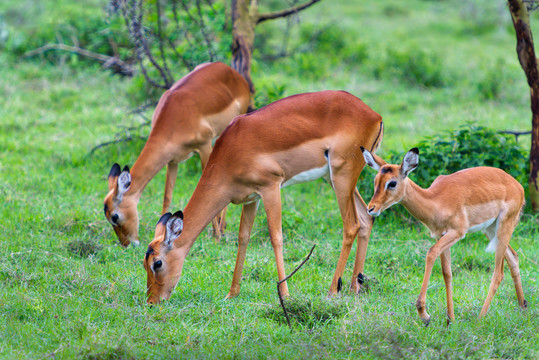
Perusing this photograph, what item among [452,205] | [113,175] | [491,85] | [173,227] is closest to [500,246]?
[452,205]

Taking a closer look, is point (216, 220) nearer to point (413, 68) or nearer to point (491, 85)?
point (491, 85)

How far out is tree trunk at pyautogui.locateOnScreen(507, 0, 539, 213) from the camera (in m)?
6.04

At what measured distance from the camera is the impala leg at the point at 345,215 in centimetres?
482

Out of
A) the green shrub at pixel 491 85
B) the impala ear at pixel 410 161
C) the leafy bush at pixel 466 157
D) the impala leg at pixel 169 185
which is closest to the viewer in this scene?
the impala ear at pixel 410 161

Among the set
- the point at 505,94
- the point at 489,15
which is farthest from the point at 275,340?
the point at 489,15

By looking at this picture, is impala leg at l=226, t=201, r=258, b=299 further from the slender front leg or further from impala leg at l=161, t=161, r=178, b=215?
the slender front leg

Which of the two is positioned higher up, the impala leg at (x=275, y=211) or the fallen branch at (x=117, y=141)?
the impala leg at (x=275, y=211)

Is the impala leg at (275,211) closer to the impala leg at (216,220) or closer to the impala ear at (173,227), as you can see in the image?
the impala ear at (173,227)

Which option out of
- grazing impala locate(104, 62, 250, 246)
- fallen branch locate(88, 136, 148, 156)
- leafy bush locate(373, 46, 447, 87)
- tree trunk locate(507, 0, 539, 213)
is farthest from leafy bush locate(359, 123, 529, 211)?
leafy bush locate(373, 46, 447, 87)

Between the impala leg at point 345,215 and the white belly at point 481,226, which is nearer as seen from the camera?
the white belly at point 481,226

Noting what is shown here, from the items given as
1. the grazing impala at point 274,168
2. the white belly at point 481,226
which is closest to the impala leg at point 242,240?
the grazing impala at point 274,168

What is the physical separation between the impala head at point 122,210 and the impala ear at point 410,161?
2.58 metres

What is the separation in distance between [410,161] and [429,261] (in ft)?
2.09

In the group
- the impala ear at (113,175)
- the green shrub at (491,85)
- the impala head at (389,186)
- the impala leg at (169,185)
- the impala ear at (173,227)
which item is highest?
the impala head at (389,186)
